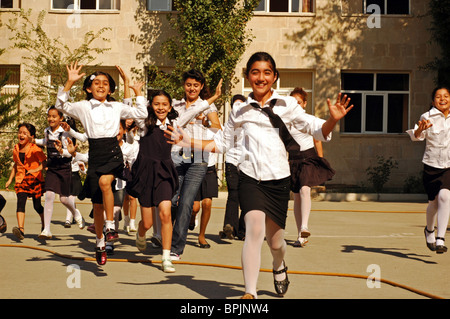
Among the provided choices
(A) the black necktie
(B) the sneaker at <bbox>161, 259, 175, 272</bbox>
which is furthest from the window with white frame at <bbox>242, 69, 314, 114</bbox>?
(A) the black necktie

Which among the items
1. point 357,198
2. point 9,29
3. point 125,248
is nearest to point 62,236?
point 125,248

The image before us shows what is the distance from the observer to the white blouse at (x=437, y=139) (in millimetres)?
9438

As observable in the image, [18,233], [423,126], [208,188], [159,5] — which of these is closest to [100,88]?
[208,188]

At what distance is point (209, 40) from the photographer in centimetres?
2261

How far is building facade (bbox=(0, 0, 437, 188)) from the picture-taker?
942 inches

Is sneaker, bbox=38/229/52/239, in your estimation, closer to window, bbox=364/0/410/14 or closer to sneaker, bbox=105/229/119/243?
sneaker, bbox=105/229/119/243

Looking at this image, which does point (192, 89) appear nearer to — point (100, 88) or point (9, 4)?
point (100, 88)

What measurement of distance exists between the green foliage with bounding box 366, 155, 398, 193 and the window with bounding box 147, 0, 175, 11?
307 inches

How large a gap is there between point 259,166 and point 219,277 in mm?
1718

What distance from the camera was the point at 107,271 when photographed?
26.2 feet
